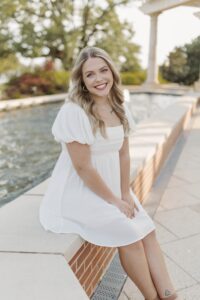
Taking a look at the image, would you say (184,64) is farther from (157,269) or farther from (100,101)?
(157,269)

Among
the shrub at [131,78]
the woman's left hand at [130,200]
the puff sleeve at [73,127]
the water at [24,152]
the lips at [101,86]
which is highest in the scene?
the lips at [101,86]

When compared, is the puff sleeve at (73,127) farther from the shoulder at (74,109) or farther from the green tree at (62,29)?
the green tree at (62,29)

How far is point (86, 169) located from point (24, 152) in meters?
4.36

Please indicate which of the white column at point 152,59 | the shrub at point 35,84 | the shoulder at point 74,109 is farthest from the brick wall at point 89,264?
the white column at point 152,59

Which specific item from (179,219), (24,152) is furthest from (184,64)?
(179,219)

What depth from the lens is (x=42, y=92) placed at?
648 inches

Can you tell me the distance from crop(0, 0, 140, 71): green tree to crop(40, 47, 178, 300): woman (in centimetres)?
1829

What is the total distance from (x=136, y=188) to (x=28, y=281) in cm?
179

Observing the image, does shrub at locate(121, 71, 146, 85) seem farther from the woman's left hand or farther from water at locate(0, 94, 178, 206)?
the woman's left hand

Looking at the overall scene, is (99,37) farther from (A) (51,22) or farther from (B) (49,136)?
(B) (49,136)

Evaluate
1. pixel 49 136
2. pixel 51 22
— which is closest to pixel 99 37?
pixel 51 22

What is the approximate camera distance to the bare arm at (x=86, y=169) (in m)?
2.00

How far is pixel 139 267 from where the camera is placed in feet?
6.37

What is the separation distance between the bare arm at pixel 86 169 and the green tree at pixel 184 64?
22.5 meters
